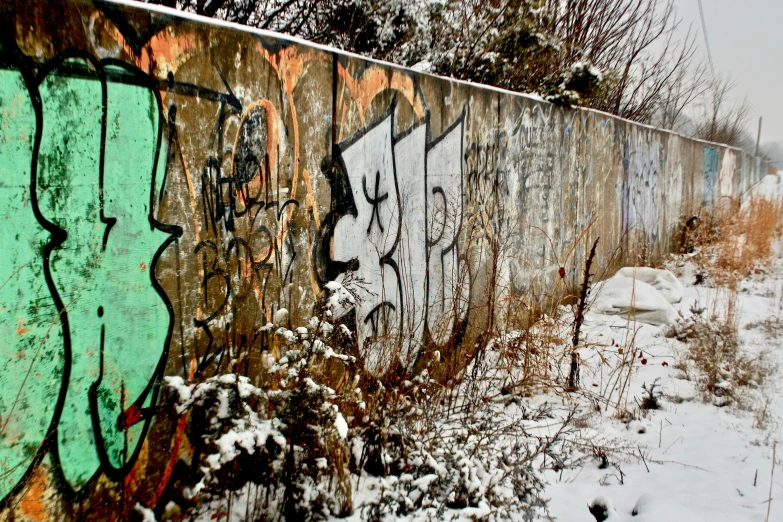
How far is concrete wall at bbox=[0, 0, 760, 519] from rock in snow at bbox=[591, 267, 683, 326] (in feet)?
7.15

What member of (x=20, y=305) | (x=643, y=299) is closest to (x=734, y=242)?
(x=643, y=299)

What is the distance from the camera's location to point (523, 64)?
6234 mm

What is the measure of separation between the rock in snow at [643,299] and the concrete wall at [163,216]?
2.18m

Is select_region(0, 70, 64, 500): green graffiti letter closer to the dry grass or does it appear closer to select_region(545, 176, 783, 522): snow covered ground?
select_region(545, 176, 783, 522): snow covered ground

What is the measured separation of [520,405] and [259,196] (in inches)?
75.0

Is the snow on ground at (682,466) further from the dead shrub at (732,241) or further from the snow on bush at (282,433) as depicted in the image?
the dead shrub at (732,241)

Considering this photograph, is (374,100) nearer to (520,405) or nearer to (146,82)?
(146,82)

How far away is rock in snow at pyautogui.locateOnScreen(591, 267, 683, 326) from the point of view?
191 inches

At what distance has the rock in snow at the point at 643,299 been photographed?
4.86m

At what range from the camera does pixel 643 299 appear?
4.94m

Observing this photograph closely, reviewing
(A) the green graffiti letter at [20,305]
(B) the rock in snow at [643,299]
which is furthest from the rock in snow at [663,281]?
(A) the green graffiti letter at [20,305]

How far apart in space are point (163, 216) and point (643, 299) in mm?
4317

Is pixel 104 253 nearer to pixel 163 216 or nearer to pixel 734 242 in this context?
pixel 163 216

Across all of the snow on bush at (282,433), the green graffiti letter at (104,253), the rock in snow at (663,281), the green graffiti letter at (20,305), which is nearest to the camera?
the green graffiti letter at (20,305)
